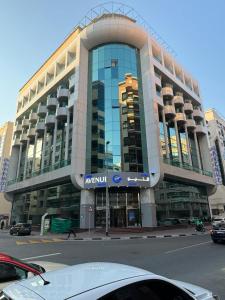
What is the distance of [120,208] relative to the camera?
31797 millimetres

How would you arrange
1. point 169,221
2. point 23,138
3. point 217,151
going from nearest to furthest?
point 169,221, point 23,138, point 217,151

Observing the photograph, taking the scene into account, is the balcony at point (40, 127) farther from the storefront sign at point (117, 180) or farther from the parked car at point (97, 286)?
the parked car at point (97, 286)

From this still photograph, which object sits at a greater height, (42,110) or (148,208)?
(42,110)

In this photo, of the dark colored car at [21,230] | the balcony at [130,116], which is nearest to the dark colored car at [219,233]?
the balcony at [130,116]

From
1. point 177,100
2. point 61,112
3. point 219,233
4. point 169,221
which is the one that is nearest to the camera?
point 219,233

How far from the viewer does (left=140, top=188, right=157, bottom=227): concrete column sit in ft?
98.3

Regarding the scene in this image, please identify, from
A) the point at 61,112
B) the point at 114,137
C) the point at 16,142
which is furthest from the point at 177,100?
the point at 16,142

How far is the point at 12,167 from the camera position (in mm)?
51094

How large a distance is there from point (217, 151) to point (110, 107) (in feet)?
140

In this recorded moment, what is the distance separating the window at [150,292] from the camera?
226 centimetres

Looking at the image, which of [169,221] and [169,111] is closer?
[169,221]

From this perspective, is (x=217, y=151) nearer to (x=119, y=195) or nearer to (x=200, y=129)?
(x=200, y=129)

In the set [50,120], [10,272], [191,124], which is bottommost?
[10,272]

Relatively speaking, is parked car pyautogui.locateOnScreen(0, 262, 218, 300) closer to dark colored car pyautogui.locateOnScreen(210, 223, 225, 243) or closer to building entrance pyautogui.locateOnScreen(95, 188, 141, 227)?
dark colored car pyautogui.locateOnScreen(210, 223, 225, 243)
